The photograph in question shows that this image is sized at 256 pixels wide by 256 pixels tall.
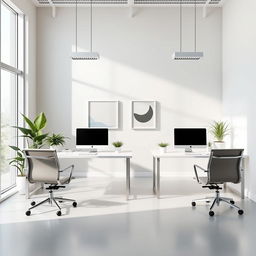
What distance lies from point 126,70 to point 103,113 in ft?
3.52

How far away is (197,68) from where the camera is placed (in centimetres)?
740

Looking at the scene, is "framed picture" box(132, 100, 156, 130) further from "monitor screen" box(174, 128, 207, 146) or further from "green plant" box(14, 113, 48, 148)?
"green plant" box(14, 113, 48, 148)

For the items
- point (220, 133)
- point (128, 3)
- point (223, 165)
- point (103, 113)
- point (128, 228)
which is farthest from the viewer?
point (103, 113)

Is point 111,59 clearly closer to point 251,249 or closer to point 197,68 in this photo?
→ point 197,68

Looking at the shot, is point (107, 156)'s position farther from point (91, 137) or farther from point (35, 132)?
point (35, 132)

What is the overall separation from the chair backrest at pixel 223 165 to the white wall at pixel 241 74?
80cm

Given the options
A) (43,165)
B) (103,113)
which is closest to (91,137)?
(43,165)

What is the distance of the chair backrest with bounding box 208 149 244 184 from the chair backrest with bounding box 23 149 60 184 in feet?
6.86

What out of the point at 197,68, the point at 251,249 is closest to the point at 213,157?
the point at 251,249

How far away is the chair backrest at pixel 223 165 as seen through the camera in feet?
14.9

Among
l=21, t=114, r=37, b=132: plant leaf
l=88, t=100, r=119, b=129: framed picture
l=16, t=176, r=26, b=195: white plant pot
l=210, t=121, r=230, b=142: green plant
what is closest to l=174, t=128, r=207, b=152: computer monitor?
l=210, t=121, r=230, b=142: green plant

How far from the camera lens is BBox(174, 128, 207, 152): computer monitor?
226 inches

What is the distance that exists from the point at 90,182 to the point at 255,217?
11.4 ft

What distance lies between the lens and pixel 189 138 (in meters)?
5.77
